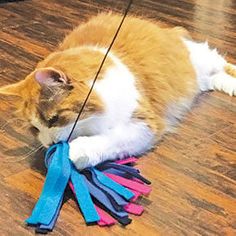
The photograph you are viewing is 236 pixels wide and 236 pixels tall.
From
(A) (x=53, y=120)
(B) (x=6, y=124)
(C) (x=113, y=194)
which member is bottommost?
(B) (x=6, y=124)

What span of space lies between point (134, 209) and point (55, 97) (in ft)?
1.28

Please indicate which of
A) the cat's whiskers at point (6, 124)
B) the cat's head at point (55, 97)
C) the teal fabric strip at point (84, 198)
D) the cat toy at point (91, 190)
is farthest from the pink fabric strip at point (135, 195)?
the cat's whiskers at point (6, 124)

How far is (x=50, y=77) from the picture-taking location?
1.46m

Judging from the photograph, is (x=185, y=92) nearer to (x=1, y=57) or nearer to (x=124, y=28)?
(x=124, y=28)

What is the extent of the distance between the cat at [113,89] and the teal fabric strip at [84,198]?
40 millimetres

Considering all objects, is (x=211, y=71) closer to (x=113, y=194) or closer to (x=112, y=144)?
(x=112, y=144)

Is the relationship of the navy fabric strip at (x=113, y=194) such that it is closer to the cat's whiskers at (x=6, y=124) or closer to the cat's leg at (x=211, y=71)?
the cat's whiskers at (x=6, y=124)

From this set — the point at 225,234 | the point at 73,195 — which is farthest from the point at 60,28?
the point at 225,234

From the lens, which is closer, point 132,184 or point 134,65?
point 132,184

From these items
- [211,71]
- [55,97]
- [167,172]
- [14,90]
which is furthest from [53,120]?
[211,71]

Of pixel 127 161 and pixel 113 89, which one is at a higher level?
pixel 113 89

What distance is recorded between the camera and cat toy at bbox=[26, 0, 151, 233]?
1.41 m

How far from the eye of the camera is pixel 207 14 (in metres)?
3.38

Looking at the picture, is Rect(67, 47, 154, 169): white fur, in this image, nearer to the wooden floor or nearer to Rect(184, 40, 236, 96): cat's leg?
the wooden floor
